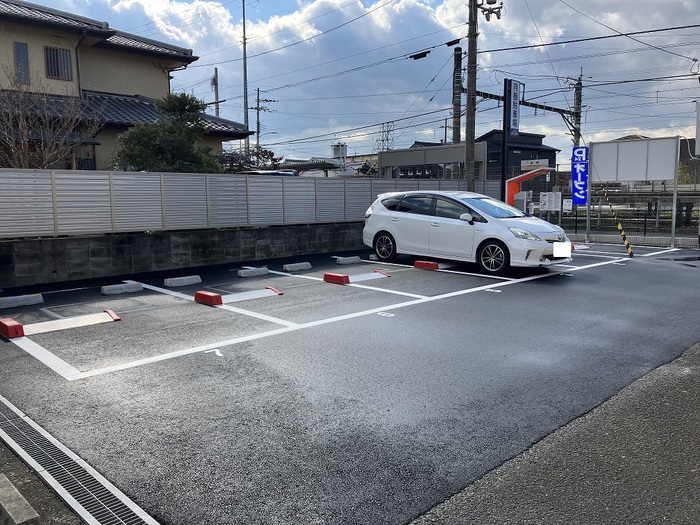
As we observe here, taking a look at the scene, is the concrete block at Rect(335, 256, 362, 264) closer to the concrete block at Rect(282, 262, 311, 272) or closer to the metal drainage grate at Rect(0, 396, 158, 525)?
the concrete block at Rect(282, 262, 311, 272)

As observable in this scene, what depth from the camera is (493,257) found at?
34.7 ft

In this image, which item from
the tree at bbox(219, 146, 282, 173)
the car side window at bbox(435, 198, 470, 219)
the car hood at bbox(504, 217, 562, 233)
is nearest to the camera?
the car hood at bbox(504, 217, 562, 233)

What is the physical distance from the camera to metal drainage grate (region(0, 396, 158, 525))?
288 centimetres

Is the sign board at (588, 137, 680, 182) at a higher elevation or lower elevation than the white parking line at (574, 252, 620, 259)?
higher

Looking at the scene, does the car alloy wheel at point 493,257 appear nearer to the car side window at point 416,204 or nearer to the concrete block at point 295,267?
the car side window at point 416,204

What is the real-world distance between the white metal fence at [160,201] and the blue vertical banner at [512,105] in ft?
17.7

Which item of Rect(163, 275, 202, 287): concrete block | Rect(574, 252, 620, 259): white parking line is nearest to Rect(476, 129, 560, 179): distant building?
Rect(574, 252, 620, 259): white parking line

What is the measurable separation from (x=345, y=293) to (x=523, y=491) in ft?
19.7

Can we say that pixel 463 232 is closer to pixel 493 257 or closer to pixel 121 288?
pixel 493 257

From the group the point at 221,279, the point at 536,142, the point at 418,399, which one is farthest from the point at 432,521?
the point at 536,142

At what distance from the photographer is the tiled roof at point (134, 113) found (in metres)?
20.3

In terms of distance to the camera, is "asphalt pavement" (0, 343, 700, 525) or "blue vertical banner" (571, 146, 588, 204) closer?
"asphalt pavement" (0, 343, 700, 525)

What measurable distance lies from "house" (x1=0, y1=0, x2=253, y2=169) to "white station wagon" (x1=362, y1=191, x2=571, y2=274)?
1047 centimetres

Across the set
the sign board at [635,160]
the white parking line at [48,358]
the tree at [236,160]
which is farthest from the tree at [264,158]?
the white parking line at [48,358]
